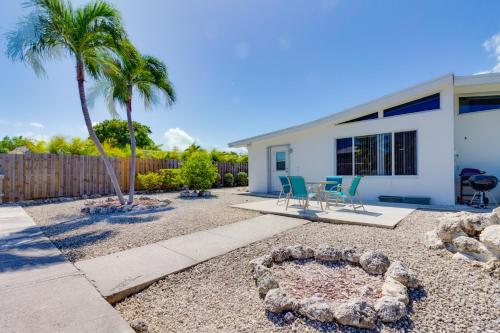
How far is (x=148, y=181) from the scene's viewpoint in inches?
469

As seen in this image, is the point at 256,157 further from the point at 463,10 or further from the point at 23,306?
the point at 23,306

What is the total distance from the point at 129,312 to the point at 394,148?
8874 millimetres

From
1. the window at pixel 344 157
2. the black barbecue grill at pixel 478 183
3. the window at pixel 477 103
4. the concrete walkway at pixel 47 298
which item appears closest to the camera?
the concrete walkway at pixel 47 298

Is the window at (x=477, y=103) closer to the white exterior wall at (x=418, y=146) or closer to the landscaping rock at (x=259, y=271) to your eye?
the white exterior wall at (x=418, y=146)

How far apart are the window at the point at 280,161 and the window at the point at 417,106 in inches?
180

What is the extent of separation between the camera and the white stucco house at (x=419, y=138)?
280 inches

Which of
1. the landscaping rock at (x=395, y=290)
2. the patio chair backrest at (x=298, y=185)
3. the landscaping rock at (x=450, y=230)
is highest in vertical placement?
the patio chair backrest at (x=298, y=185)

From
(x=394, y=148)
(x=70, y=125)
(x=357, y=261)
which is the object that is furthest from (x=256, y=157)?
(x=70, y=125)

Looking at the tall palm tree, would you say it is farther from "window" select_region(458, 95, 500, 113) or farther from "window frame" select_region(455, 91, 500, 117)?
"window" select_region(458, 95, 500, 113)

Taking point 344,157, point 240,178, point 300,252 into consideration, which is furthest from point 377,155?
point 240,178

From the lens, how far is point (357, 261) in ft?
9.77

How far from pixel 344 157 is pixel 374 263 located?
6.96 meters

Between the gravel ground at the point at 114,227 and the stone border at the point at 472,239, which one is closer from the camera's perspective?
the stone border at the point at 472,239

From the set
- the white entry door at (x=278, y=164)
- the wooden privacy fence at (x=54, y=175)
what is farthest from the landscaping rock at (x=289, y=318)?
the wooden privacy fence at (x=54, y=175)
